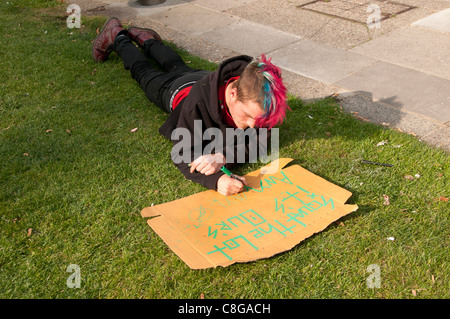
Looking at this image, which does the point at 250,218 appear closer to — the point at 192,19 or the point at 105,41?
the point at 105,41

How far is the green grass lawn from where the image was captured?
2.22 m

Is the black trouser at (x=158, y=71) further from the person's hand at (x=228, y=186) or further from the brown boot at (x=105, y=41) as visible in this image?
the person's hand at (x=228, y=186)

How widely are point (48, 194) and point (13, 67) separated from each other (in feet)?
8.47

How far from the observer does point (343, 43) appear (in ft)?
16.6

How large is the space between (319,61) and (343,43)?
0.56 meters

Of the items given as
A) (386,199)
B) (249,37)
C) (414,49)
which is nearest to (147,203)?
(386,199)

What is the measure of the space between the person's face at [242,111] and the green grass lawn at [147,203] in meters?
0.49

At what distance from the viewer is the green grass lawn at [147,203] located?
222 centimetres

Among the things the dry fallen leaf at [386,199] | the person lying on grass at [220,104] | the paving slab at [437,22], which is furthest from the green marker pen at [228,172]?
the paving slab at [437,22]

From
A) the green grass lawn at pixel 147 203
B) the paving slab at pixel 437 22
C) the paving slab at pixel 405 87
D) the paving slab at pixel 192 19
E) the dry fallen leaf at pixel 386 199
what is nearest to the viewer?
the green grass lawn at pixel 147 203

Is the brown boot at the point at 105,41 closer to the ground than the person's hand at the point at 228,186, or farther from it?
farther from it
